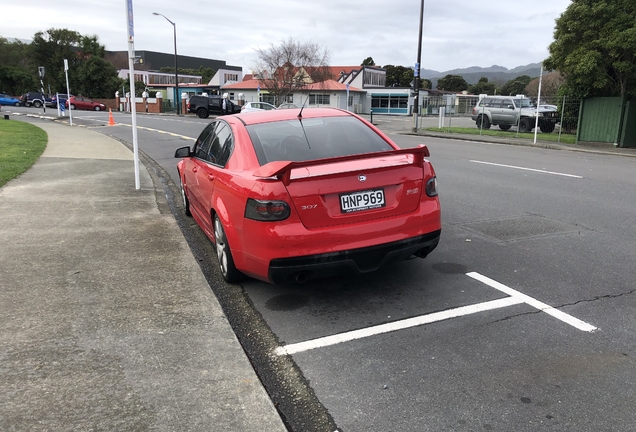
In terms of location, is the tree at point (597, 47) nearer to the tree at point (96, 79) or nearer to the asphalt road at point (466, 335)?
the asphalt road at point (466, 335)

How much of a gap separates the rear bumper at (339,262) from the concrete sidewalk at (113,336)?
23.8 inches

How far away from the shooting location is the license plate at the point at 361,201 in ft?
13.8

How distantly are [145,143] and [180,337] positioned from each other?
17417 mm

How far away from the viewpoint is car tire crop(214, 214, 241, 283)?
479 centimetres

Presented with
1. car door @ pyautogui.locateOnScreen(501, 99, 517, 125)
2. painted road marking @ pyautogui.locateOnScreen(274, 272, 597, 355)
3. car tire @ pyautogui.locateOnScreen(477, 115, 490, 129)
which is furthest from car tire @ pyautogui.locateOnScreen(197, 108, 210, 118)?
painted road marking @ pyautogui.locateOnScreen(274, 272, 597, 355)

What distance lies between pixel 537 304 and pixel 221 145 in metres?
3.37

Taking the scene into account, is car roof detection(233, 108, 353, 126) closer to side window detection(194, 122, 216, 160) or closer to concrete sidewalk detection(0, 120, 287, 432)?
side window detection(194, 122, 216, 160)

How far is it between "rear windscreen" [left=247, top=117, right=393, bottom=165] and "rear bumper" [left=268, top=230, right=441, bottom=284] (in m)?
1.01

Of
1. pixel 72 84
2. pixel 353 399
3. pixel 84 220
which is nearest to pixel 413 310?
pixel 353 399

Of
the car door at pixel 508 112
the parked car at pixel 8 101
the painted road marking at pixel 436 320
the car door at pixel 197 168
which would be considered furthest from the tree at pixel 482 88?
the painted road marking at pixel 436 320

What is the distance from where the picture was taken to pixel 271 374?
3.43 metres

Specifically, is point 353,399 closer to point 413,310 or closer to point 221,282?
point 413,310

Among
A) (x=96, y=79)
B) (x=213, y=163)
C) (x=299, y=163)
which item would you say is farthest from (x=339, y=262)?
(x=96, y=79)

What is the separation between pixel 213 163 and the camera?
5.46 m
